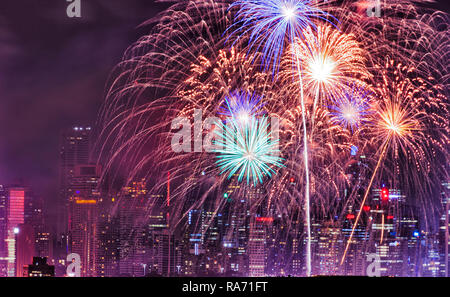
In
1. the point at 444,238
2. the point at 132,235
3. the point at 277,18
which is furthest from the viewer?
the point at 132,235

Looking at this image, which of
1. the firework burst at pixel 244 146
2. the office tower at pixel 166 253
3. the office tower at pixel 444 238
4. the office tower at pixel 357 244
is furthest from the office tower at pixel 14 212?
the firework burst at pixel 244 146

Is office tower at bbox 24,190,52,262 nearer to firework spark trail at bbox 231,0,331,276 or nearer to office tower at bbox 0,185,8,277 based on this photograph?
office tower at bbox 0,185,8,277

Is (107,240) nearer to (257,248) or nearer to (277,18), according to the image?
(257,248)

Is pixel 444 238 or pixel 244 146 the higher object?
pixel 244 146

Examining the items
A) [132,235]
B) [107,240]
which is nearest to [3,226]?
[107,240]

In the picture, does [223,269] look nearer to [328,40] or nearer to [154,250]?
[154,250]

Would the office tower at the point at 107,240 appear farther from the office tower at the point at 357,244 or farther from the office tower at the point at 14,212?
the office tower at the point at 357,244
